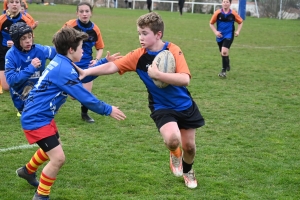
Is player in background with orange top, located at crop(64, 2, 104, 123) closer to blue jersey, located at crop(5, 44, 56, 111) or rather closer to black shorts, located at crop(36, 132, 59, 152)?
blue jersey, located at crop(5, 44, 56, 111)

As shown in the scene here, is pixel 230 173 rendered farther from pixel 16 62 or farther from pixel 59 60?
pixel 16 62

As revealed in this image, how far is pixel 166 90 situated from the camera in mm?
5453

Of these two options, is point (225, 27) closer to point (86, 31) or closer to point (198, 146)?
point (86, 31)

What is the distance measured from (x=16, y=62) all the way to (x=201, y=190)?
2737 mm

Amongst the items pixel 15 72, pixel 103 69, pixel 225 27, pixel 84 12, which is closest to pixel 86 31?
pixel 84 12

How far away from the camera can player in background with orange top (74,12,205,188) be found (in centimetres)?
533

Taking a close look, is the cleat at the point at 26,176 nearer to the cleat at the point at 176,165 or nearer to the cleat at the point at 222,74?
the cleat at the point at 176,165

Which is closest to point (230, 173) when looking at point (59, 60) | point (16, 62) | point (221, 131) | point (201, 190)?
point (201, 190)

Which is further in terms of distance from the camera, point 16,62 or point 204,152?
point 204,152

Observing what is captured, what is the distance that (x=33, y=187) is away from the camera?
18.5ft

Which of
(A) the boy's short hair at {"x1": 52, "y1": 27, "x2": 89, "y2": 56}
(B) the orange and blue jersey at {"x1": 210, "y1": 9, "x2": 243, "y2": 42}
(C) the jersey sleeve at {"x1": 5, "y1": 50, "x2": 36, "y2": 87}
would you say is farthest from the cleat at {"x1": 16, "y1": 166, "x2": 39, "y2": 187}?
(B) the orange and blue jersey at {"x1": 210, "y1": 9, "x2": 243, "y2": 42}

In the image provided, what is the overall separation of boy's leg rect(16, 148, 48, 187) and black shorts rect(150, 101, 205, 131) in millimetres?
1242

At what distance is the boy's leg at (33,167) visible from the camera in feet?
17.8

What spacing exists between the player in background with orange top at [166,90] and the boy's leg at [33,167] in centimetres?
100
